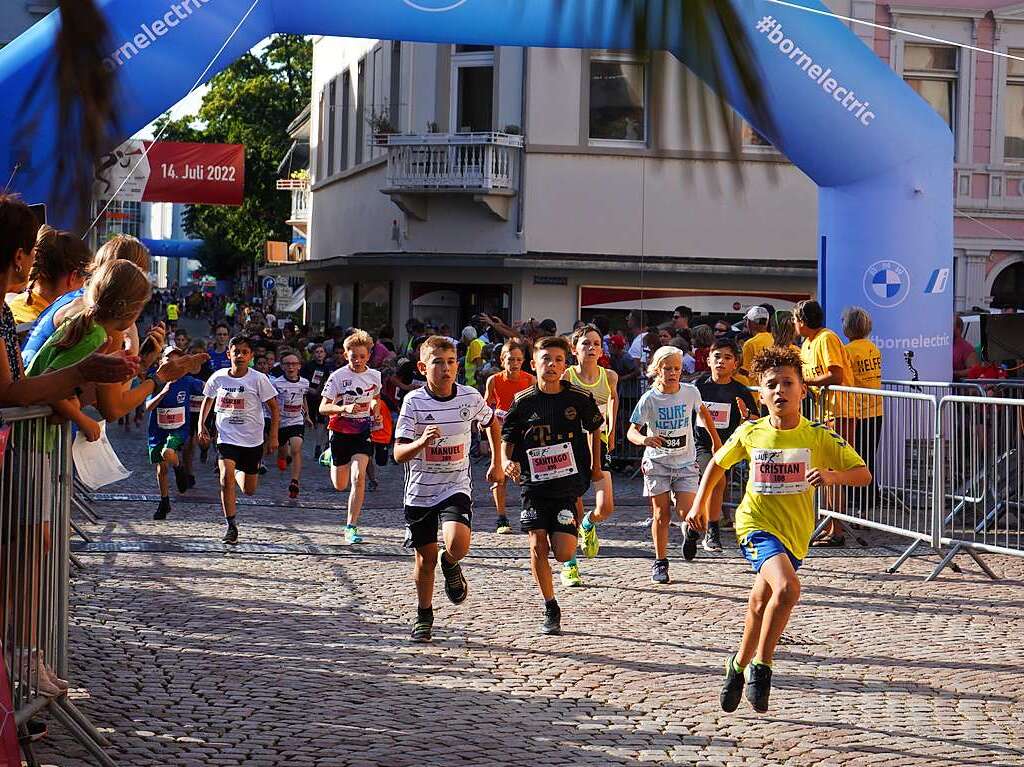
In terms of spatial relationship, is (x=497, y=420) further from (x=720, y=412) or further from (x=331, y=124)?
(x=331, y=124)

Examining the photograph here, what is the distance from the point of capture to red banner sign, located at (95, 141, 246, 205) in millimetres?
1348

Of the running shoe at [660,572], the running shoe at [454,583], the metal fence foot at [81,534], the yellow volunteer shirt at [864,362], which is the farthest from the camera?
the yellow volunteer shirt at [864,362]

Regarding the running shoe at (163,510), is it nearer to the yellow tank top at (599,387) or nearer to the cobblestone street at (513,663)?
the cobblestone street at (513,663)

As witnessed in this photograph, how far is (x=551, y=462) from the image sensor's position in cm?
872

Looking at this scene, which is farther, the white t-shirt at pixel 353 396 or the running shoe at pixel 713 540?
the white t-shirt at pixel 353 396

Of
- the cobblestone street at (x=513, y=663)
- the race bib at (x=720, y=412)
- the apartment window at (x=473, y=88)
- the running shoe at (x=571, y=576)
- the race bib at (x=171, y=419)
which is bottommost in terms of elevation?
the cobblestone street at (x=513, y=663)

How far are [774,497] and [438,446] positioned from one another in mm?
2230

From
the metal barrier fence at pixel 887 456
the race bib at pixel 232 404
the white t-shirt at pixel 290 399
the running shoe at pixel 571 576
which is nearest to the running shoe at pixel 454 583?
the running shoe at pixel 571 576

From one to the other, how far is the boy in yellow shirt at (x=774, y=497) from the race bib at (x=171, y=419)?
24.3 ft

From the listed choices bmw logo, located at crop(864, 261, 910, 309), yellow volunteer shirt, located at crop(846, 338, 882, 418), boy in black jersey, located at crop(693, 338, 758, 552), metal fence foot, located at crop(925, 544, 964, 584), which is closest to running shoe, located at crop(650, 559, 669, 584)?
boy in black jersey, located at crop(693, 338, 758, 552)

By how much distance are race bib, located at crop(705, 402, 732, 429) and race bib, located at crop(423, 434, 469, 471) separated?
3669mm

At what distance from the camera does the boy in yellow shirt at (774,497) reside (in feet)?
20.5

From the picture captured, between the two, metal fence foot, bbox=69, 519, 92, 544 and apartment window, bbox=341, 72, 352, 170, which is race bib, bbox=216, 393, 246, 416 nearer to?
metal fence foot, bbox=69, 519, 92, 544

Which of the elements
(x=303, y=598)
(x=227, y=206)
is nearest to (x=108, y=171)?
(x=227, y=206)
